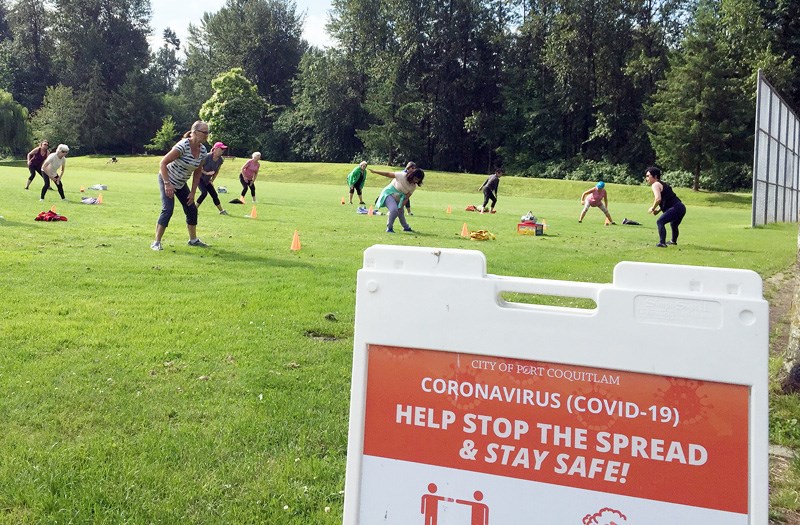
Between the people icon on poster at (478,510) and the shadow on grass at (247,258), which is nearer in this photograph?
the people icon on poster at (478,510)

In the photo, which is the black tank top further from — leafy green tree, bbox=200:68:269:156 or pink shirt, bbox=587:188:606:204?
leafy green tree, bbox=200:68:269:156

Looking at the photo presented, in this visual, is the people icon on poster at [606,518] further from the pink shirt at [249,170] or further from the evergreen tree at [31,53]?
the evergreen tree at [31,53]

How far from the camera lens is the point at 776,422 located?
4688 mm

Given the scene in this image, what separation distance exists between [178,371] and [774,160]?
2988 cm

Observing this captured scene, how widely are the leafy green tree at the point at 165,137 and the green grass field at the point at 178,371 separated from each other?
236ft

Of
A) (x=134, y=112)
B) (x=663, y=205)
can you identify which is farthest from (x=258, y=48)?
(x=663, y=205)

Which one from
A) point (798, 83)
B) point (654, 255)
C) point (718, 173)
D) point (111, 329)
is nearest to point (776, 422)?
point (111, 329)

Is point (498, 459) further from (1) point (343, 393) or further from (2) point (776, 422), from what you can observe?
(2) point (776, 422)

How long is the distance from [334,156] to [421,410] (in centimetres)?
8065

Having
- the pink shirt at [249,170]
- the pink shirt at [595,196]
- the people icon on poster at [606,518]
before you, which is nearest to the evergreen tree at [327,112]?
the pink shirt at [249,170]

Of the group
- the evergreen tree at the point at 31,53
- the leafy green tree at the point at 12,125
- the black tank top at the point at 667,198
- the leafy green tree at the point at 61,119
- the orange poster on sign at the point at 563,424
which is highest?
the evergreen tree at the point at 31,53

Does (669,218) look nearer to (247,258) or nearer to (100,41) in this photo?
(247,258)

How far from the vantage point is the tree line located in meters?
54.6

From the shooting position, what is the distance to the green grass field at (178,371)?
3.39 metres
